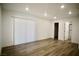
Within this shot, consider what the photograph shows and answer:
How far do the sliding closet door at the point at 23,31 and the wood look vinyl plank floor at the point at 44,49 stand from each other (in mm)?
119

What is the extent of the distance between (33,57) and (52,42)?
0.58 metres

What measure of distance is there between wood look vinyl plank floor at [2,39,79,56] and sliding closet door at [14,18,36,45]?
0.12 m

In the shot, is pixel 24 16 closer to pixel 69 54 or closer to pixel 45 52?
pixel 45 52

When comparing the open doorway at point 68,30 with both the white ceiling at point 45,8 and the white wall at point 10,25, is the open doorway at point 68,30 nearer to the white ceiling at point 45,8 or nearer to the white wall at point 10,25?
the white ceiling at point 45,8

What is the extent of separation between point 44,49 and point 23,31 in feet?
2.18

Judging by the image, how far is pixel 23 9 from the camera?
192cm

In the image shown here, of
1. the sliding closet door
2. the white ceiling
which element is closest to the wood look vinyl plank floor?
the sliding closet door

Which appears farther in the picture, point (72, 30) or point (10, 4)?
point (72, 30)

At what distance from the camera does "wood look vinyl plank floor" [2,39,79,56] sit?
6.21 feet

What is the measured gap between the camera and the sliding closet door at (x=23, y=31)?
1932 millimetres

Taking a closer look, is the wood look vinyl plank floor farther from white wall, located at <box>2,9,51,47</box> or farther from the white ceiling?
the white ceiling

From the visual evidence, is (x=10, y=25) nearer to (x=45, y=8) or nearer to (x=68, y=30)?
(x=45, y=8)

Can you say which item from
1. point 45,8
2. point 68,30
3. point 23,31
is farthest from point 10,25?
point 68,30

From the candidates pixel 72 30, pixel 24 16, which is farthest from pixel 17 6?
pixel 72 30
